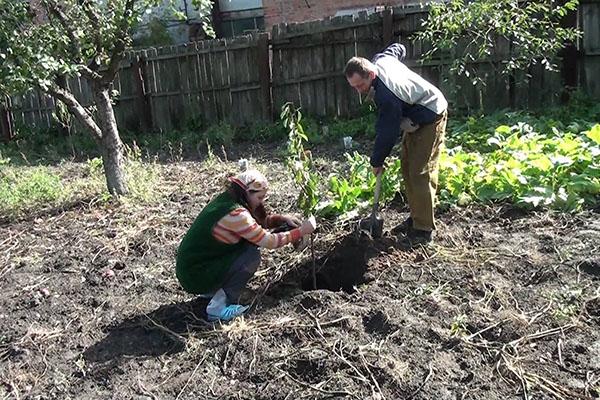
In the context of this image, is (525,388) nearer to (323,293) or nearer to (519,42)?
(323,293)

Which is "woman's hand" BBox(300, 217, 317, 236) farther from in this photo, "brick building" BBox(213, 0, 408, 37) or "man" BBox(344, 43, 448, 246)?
"brick building" BBox(213, 0, 408, 37)

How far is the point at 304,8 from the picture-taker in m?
17.3

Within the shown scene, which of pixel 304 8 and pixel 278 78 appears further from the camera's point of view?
pixel 304 8

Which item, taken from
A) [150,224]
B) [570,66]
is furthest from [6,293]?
[570,66]

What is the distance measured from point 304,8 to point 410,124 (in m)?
13.1

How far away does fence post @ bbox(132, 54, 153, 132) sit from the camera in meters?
12.2

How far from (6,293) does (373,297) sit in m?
2.83

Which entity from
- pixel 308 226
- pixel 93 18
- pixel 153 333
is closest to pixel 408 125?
pixel 308 226

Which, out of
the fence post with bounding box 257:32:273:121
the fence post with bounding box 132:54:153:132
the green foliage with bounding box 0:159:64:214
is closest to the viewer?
the green foliage with bounding box 0:159:64:214

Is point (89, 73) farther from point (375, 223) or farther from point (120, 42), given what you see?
point (375, 223)

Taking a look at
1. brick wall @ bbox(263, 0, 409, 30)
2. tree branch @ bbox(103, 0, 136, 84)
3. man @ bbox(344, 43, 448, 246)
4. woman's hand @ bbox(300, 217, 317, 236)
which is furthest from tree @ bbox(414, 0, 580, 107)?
brick wall @ bbox(263, 0, 409, 30)

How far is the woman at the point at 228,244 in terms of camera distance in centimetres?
420

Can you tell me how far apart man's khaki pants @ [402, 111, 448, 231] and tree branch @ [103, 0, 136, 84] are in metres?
3.34

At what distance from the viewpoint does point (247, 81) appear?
11656 mm
